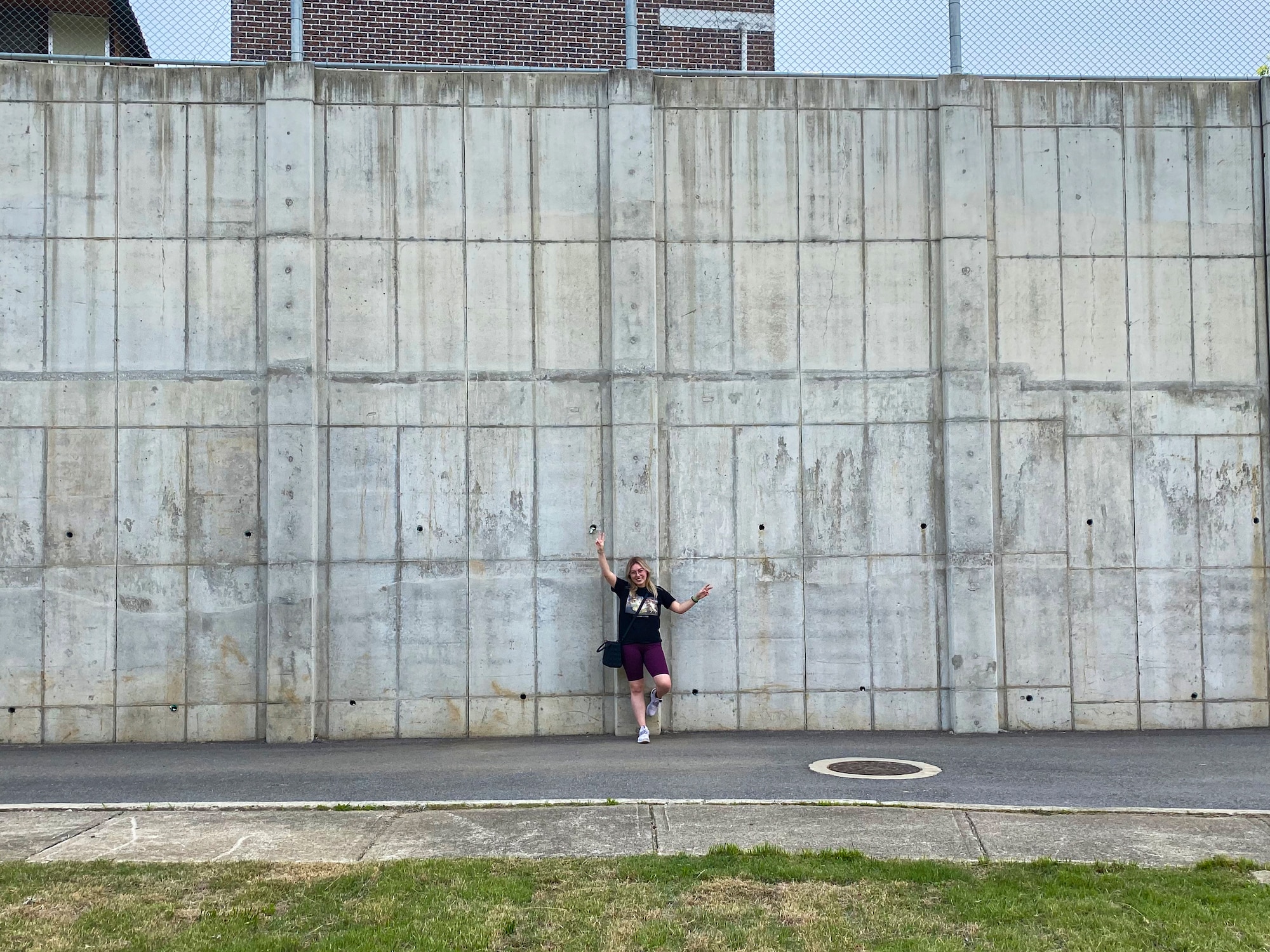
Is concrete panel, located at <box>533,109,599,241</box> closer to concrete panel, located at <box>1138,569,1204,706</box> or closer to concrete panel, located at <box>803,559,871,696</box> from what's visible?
concrete panel, located at <box>803,559,871,696</box>

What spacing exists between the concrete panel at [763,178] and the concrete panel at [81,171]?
6080 millimetres

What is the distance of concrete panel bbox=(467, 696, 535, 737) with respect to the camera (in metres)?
11.0

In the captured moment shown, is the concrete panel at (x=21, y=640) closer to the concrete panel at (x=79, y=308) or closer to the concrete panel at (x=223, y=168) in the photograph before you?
the concrete panel at (x=79, y=308)

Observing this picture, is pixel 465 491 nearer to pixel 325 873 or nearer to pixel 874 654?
pixel 874 654

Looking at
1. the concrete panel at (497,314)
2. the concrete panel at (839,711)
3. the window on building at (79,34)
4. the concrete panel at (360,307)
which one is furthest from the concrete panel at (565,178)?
the window on building at (79,34)

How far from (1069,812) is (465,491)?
610 centimetres

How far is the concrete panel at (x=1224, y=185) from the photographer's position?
11602mm

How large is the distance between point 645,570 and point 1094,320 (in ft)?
17.2

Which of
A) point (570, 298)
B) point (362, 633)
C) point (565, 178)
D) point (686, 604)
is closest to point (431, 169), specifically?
point (565, 178)

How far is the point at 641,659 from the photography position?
34.9 ft

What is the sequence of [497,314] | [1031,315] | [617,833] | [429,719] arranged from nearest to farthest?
[617,833] → [429,719] → [497,314] → [1031,315]

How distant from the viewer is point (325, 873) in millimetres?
6246

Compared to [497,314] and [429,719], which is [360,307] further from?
[429,719]

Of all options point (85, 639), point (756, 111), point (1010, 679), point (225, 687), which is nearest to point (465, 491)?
point (225, 687)
